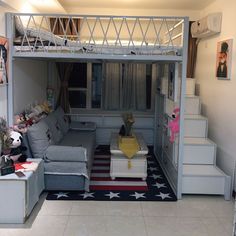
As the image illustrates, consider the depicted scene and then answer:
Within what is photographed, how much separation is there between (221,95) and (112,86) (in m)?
2.60

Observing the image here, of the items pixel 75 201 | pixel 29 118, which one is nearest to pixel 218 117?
pixel 75 201

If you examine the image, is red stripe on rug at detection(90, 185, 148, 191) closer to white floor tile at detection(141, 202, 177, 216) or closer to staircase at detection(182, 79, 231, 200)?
white floor tile at detection(141, 202, 177, 216)

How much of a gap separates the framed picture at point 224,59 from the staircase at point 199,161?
→ 707 mm

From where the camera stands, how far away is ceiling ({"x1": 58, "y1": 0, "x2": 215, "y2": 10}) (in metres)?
5.07

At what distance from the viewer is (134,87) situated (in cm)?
645

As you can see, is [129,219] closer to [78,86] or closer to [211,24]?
[211,24]

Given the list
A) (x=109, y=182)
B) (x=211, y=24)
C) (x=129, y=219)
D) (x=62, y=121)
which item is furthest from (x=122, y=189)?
(x=211, y=24)

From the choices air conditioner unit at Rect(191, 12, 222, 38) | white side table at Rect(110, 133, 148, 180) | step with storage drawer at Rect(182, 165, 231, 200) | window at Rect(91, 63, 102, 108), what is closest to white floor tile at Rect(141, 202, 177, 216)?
step with storage drawer at Rect(182, 165, 231, 200)

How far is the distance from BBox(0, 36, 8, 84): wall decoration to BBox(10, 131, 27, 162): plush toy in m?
0.59

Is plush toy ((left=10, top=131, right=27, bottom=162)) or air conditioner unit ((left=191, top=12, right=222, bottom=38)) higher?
air conditioner unit ((left=191, top=12, right=222, bottom=38))

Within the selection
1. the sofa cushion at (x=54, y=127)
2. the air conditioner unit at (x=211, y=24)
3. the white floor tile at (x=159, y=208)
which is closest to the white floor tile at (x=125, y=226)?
the white floor tile at (x=159, y=208)

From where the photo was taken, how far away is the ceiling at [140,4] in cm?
507

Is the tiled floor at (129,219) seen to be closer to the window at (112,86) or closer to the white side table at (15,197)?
the white side table at (15,197)

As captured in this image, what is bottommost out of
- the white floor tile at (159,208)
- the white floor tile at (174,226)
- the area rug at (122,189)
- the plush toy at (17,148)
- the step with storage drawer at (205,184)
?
the white floor tile at (174,226)
